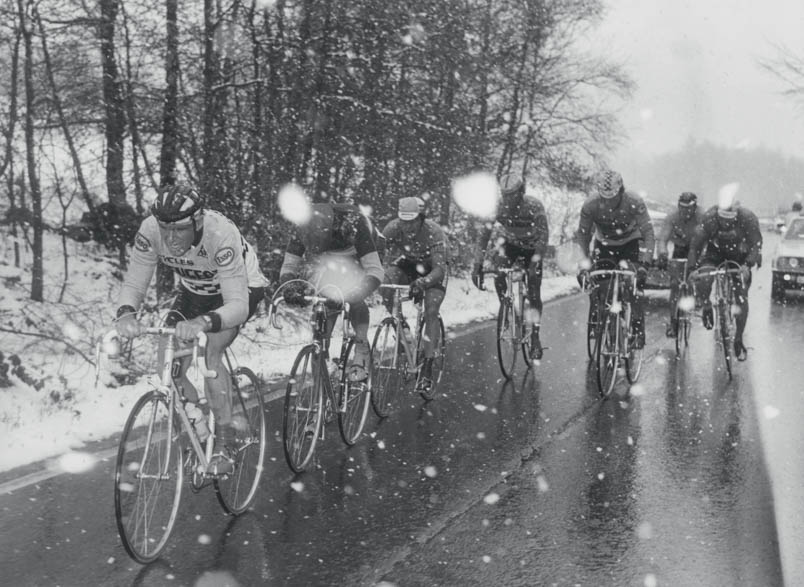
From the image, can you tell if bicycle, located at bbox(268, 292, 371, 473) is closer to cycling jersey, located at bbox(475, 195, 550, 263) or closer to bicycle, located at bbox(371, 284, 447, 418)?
bicycle, located at bbox(371, 284, 447, 418)

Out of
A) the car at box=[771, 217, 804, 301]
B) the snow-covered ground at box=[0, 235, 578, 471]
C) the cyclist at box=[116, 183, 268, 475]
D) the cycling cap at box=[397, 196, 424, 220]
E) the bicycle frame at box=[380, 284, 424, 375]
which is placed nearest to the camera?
the cyclist at box=[116, 183, 268, 475]

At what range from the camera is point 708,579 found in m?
3.85

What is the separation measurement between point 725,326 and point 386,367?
14.3 feet

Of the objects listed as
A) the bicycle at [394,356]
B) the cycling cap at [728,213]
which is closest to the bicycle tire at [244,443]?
the bicycle at [394,356]

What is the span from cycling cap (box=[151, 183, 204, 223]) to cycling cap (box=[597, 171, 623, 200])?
4.95 metres

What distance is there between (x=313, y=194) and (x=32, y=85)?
453 cm

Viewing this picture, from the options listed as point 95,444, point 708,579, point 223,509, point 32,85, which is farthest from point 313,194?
point 708,579

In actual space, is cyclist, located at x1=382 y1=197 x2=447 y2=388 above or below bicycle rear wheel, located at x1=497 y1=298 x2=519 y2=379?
above

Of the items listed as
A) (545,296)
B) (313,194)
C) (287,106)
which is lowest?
(545,296)

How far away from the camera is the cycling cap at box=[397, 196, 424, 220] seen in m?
6.87

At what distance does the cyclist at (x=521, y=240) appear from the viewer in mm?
8344

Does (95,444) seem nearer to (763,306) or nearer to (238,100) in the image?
(238,100)

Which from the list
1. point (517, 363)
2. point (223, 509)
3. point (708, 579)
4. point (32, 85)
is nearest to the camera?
point (708, 579)

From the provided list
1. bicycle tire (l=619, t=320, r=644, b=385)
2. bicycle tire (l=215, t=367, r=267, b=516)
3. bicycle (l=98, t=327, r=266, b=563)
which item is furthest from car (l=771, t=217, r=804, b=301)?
bicycle (l=98, t=327, r=266, b=563)
